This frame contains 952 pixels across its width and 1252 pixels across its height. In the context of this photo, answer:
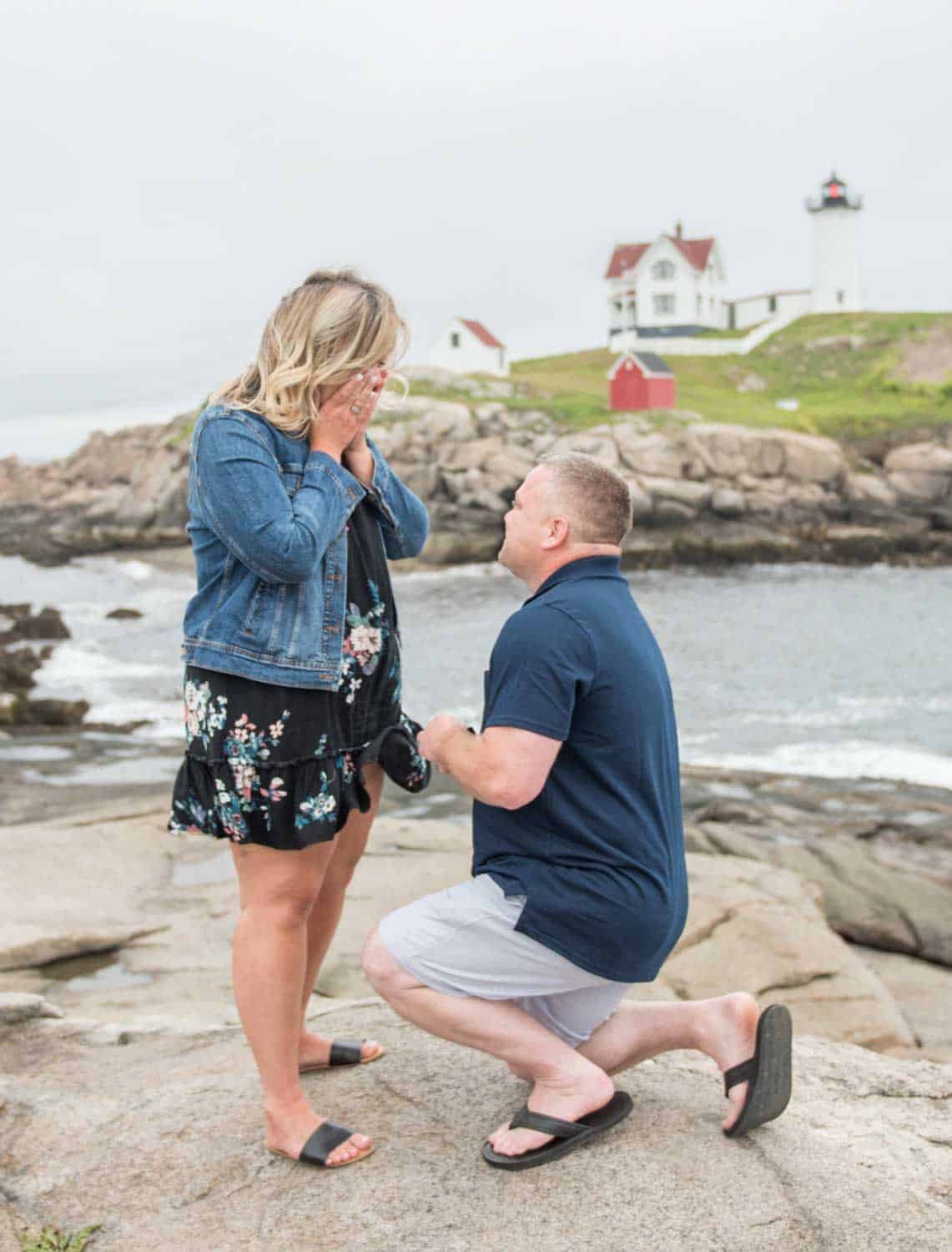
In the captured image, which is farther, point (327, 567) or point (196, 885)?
point (196, 885)

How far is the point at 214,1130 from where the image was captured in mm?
3369

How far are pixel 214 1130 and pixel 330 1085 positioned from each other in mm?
383

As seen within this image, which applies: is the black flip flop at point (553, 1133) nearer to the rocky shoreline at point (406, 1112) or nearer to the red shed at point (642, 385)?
the rocky shoreline at point (406, 1112)

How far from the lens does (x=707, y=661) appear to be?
2250 cm

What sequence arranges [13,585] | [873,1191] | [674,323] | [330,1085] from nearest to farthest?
[873,1191] → [330,1085] → [13,585] → [674,323]

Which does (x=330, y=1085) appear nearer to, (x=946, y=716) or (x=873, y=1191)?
(x=873, y=1191)

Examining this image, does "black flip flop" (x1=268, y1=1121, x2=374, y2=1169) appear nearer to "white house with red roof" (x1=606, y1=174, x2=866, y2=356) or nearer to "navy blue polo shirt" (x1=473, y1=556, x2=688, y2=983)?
"navy blue polo shirt" (x1=473, y1=556, x2=688, y2=983)

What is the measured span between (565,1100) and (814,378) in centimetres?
6620

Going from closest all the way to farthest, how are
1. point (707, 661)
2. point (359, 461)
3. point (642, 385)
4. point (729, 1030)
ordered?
point (729, 1030), point (359, 461), point (707, 661), point (642, 385)

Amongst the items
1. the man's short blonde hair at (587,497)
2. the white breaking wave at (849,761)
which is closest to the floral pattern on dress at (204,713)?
the man's short blonde hair at (587,497)

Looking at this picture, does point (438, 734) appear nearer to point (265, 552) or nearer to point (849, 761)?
point (265, 552)

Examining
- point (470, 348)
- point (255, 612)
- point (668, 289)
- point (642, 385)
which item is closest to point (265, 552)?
point (255, 612)

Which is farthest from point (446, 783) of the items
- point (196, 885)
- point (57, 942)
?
point (57, 942)

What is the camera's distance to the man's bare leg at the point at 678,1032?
10.6ft
